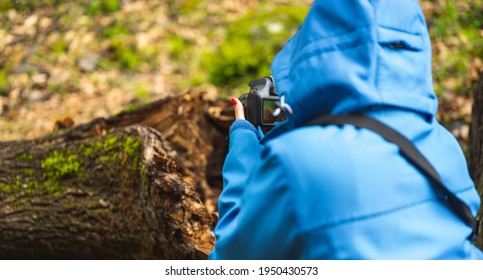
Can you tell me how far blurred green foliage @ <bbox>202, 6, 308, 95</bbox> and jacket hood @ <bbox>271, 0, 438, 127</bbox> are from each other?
399cm

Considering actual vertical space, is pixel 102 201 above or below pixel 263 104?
below

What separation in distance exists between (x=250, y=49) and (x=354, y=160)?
444 centimetres

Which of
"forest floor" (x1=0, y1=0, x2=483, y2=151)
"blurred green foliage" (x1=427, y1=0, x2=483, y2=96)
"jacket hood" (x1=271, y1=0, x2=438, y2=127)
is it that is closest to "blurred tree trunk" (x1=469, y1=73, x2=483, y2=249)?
"forest floor" (x1=0, y1=0, x2=483, y2=151)

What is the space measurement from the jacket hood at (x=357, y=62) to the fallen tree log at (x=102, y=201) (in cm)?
145

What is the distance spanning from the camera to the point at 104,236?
300 cm

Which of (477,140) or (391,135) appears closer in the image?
(391,135)

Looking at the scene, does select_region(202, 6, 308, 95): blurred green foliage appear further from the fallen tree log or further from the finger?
the finger

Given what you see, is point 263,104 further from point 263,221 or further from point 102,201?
point 102,201

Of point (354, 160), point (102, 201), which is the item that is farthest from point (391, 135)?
point (102, 201)

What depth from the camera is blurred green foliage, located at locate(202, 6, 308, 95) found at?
5.52 m

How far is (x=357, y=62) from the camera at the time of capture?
1.33m

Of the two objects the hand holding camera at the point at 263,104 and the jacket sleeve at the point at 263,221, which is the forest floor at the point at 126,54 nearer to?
the hand holding camera at the point at 263,104

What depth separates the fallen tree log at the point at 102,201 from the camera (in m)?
2.75
